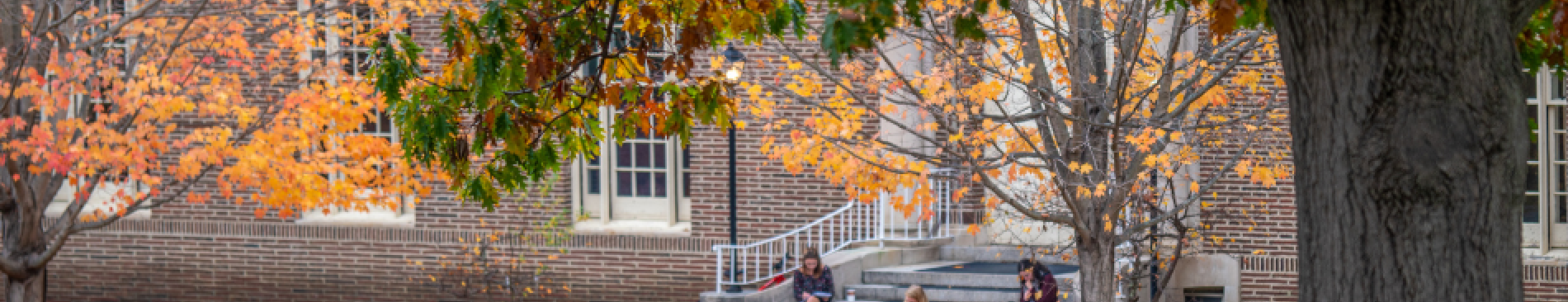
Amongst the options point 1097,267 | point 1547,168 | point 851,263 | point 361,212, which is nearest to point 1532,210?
point 1547,168

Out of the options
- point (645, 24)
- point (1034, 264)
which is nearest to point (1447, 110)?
point (645, 24)

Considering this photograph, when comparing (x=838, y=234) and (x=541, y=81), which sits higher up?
(x=541, y=81)

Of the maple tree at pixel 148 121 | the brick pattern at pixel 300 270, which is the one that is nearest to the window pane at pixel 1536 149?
the brick pattern at pixel 300 270

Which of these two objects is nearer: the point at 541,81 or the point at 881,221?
the point at 541,81

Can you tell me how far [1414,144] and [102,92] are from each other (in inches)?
520

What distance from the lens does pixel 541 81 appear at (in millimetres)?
5805

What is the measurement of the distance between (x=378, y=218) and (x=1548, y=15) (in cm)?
1372

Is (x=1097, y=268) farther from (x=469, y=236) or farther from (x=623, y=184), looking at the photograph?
(x=469, y=236)

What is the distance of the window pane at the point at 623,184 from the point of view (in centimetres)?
1568

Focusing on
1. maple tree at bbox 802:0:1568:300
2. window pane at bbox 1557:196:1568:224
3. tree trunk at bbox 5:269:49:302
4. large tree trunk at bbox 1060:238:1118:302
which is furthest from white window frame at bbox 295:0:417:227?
maple tree at bbox 802:0:1568:300

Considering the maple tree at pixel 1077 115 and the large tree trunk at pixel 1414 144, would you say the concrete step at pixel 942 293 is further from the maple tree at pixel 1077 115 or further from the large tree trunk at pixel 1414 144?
the large tree trunk at pixel 1414 144

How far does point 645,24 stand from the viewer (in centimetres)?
638

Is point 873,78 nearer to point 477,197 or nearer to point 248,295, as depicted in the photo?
point 477,197

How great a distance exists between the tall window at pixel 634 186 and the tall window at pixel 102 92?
4559 millimetres
